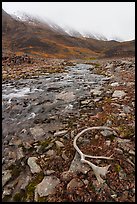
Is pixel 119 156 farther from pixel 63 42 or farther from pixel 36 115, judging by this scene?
pixel 63 42

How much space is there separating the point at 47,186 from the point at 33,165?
3.46ft

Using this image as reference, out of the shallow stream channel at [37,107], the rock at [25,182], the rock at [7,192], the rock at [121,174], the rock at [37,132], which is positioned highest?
the shallow stream channel at [37,107]

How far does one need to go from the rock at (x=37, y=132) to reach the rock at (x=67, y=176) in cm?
262

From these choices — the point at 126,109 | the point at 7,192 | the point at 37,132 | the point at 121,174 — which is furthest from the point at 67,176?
the point at 126,109

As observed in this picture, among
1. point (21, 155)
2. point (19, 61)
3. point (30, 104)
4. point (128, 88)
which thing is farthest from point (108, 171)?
point (19, 61)

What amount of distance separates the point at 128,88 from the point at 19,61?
91.1 ft

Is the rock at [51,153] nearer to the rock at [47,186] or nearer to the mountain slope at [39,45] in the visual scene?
the rock at [47,186]

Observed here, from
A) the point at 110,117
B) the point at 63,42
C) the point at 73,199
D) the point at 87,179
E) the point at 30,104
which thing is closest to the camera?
the point at 73,199

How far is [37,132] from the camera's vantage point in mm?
8938

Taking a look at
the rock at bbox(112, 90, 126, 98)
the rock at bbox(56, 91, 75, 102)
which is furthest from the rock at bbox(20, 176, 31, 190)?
the rock at bbox(112, 90, 126, 98)

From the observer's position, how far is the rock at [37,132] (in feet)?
28.4

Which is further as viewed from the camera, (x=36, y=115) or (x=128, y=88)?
(x=128, y=88)

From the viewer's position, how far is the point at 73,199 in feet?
17.6

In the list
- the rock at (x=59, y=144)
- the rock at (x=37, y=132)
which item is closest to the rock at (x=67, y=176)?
the rock at (x=59, y=144)
